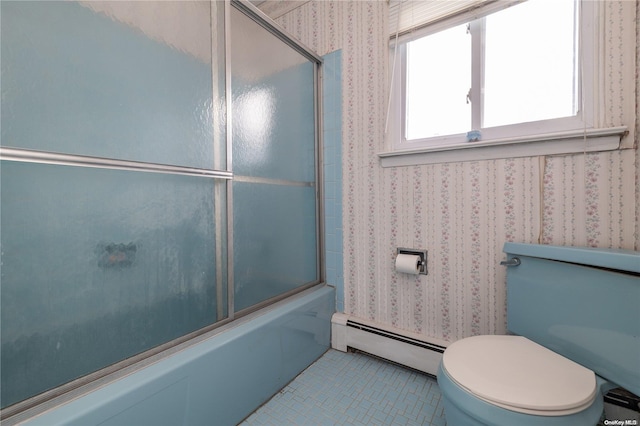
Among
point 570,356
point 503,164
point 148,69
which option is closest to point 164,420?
point 148,69

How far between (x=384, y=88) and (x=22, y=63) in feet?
4.87

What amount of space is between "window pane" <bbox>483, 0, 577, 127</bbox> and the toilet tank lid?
0.58 m

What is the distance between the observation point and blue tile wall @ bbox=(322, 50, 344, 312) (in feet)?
5.78

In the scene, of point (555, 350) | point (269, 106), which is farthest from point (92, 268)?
point (555, 350)

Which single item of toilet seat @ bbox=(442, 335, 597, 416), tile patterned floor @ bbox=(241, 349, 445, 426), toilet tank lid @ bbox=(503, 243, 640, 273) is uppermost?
toilet tank lid @ bbox=(503, 243, 640, 273)

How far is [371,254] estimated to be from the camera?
164 centimetres

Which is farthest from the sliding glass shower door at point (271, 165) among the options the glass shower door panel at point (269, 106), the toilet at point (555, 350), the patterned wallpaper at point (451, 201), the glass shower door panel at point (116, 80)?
the toilet at point (555, 350)

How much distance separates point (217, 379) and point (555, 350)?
49.3 inches

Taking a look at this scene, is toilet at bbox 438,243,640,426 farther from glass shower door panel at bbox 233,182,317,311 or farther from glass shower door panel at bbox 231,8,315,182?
glass shower door panel at bbox 231,8,315,182

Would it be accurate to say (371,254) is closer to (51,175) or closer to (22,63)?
(51,175)

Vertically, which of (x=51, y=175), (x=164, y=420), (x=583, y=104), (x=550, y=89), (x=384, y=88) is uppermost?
(x=384, y=88)

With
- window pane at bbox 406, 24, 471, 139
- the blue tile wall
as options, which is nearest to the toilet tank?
window pane at bbox 406, 24, 471, 139

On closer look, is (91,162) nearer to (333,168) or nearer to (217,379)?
(217,379)

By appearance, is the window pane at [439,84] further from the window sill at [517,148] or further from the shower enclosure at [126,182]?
the shower enclosure at [126,182]
